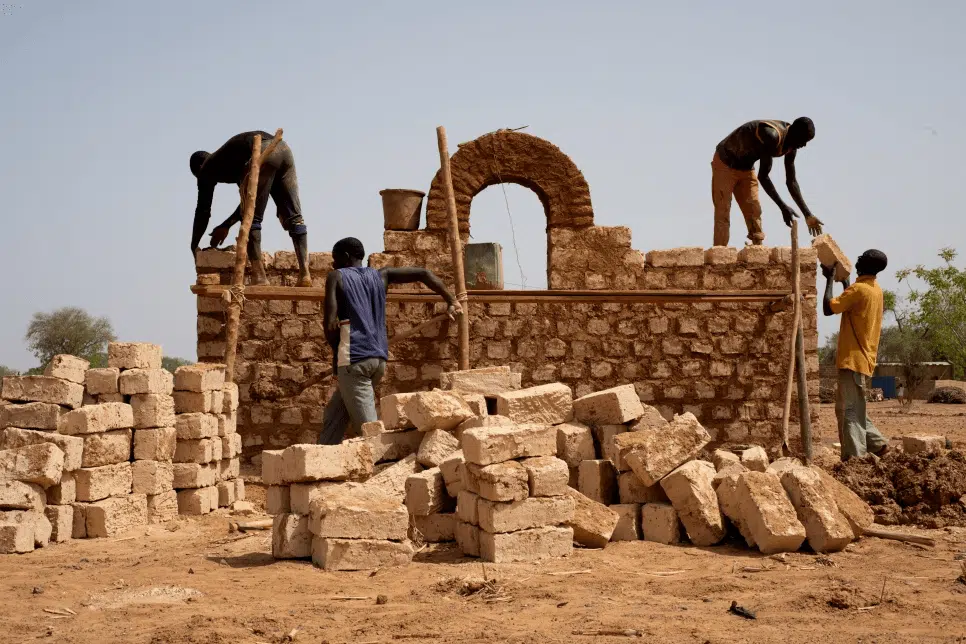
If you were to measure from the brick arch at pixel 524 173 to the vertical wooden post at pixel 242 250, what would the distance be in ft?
6.32

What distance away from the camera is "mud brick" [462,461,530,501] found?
6.11m

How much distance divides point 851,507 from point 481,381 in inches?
118

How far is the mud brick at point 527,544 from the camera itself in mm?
6172

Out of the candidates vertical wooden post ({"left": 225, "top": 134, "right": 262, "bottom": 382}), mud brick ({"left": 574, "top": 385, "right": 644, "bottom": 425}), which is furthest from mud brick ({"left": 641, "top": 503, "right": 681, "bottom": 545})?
vertical wooden post ({"left": 225, "top": 134, "right": 262, "bottom": 382})

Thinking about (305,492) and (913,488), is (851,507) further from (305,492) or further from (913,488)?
(305,492)

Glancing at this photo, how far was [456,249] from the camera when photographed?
34.7 ft

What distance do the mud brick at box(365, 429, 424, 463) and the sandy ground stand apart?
0.89 meters

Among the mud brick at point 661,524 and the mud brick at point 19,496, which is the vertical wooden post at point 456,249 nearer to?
the mud brick at point 661,524

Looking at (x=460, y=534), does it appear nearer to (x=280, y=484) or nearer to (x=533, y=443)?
(x=533, y=443)

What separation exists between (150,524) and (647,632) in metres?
4.57

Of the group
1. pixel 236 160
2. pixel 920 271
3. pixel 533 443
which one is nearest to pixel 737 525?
pixel 533 443

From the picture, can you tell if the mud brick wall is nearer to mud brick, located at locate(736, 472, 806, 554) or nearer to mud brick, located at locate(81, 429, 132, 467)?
mud brick, located at locate(81, 429, 132, 467)

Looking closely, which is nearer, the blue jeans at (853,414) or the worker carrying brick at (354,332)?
the worker carrying brick at (354,332)

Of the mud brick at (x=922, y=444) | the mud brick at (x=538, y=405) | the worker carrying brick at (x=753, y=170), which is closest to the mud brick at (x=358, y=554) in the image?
the mud brick at (x=538, y=405)
